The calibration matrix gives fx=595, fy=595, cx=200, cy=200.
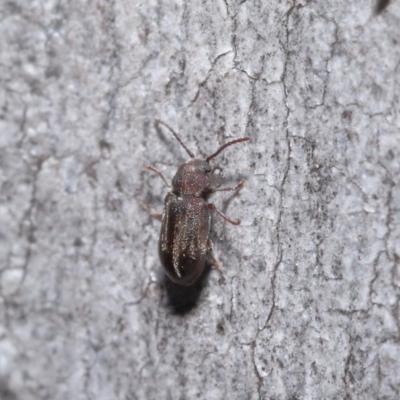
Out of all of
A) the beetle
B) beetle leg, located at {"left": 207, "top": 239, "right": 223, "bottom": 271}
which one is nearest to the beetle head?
the beetle

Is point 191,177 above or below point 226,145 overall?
below

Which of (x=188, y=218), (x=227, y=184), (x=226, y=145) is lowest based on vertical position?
(x=188, y=218)

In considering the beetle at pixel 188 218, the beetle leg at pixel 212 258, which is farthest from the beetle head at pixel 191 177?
the beetle leg at pixel 212 258

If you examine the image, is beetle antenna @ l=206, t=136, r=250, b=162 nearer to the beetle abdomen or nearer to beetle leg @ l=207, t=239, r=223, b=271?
the beetle abdomen

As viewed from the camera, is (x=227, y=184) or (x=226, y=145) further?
(x=227, y=184)

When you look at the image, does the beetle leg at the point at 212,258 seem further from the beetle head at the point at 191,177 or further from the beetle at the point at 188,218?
the beetle head at the point at 191,177

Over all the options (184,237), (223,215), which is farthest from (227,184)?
(184,237)

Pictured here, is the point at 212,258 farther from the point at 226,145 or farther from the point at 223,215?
the point at 226,145
